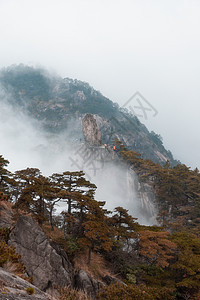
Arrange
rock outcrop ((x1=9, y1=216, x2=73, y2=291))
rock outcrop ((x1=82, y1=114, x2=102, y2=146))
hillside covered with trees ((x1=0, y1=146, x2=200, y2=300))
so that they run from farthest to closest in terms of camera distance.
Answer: rock outcrop ((x1=82, y1=114, x2=102, y2=146)) → hillside covered with trees ((x1=0, y1=146, x2=200, y2=300)) → rock outcrop ((x1=9, y1=216, x2=73, y2=291))

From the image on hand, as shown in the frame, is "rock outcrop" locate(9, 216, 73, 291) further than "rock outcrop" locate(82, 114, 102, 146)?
No

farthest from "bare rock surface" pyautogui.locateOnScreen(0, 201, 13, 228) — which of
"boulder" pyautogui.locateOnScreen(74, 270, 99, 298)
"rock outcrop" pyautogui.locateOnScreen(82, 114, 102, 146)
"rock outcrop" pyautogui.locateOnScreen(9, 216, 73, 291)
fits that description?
"rock outcrop" pyautogui.locateOnScreen(82, 114, 102, 146)

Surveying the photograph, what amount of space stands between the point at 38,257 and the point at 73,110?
153402 millimetres

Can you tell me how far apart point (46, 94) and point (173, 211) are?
168198 millimetres

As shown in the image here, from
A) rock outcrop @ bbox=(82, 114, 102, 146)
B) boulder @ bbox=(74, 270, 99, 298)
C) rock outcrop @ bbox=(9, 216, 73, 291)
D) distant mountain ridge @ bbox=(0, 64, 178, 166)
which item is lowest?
boulder @ bbox=(74, 270, 99, 298)

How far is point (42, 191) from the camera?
1742 cm

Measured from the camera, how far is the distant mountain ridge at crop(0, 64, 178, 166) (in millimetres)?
147500

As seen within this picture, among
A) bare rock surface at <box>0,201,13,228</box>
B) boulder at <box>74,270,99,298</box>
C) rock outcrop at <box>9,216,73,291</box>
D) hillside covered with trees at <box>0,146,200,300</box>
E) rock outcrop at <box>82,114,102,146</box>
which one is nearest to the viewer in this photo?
rock outcrop at <box>9,216,73,291</box>

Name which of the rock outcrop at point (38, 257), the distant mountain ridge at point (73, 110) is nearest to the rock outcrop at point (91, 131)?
the rock outcrop at point (38, 257)

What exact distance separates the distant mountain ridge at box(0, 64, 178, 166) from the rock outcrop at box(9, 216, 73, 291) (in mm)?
117430

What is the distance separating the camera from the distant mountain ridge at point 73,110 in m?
148

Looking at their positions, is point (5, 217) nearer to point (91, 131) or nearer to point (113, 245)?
point (113, 245)

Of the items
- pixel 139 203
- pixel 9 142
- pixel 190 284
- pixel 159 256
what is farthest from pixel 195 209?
pixel 9 142

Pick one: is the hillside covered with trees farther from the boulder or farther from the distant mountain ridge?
the distant mountain ridge
